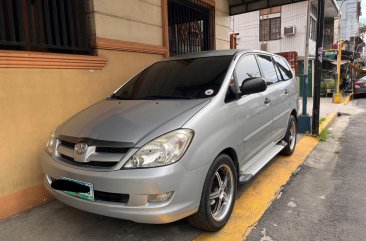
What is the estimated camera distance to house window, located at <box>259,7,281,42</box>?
22500 millimetres

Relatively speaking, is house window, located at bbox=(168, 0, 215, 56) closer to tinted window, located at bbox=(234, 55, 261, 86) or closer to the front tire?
tinted window, located at bbox=(234, 55, 261, 86)

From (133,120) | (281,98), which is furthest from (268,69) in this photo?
(133,120)

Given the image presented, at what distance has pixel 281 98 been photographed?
15.3 feet

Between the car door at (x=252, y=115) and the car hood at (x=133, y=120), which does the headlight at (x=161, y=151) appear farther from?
the car door at (x=252, y=115)

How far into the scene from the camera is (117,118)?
2.96 meters

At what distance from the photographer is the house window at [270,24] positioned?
22.5m

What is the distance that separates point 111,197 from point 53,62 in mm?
2095

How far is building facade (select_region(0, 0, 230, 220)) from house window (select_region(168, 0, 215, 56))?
920 millimetres

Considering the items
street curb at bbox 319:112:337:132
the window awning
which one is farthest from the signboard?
the window awning

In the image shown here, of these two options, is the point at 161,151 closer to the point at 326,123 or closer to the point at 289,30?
the point at 326,123

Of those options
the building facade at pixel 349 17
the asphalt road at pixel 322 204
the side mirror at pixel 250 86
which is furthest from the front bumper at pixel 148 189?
the building facade at pixel 349 17

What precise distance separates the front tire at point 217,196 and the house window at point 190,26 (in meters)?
4.13

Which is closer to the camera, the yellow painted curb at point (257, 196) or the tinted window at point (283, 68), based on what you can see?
the yellow painted curb at point (257, 196)

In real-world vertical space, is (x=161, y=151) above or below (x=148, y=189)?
above
